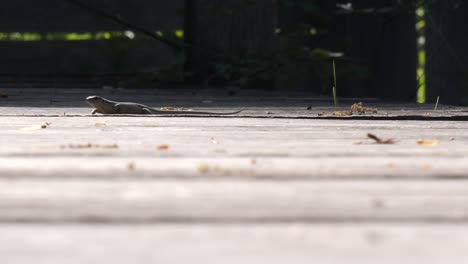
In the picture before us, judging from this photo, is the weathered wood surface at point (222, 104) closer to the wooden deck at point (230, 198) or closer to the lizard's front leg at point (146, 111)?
the lizard's front leg at point (146, 111)

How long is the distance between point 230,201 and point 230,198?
0.03 meters

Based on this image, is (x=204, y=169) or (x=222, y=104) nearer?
(x=204, y=169)

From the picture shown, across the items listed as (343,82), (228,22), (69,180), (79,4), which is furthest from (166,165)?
(343,82)

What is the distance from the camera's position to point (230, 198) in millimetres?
1503

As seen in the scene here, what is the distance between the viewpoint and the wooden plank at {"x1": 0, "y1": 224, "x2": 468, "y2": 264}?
110 centimetres

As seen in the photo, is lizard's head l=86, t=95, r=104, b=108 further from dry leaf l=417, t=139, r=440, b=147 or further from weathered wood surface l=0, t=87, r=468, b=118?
dry leaf l=417, t=139, r=440, b=147

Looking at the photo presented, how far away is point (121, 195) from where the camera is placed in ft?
4.94

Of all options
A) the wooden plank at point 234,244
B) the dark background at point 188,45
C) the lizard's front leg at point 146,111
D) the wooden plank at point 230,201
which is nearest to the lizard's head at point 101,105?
the lizard's front leg at point 146,111

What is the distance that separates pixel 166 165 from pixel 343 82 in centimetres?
737

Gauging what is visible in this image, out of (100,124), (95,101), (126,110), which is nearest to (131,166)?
(100,124)

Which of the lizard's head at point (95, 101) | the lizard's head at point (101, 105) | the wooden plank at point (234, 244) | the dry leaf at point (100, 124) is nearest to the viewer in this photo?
the wooden plank at point (234, 244)

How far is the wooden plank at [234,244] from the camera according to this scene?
1.10 m

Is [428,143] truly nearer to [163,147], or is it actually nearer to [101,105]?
[163,147]

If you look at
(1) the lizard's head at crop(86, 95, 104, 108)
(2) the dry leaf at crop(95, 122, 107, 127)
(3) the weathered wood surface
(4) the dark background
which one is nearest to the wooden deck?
(2) the dry leaf at crop(95, 122, 107, 127)
